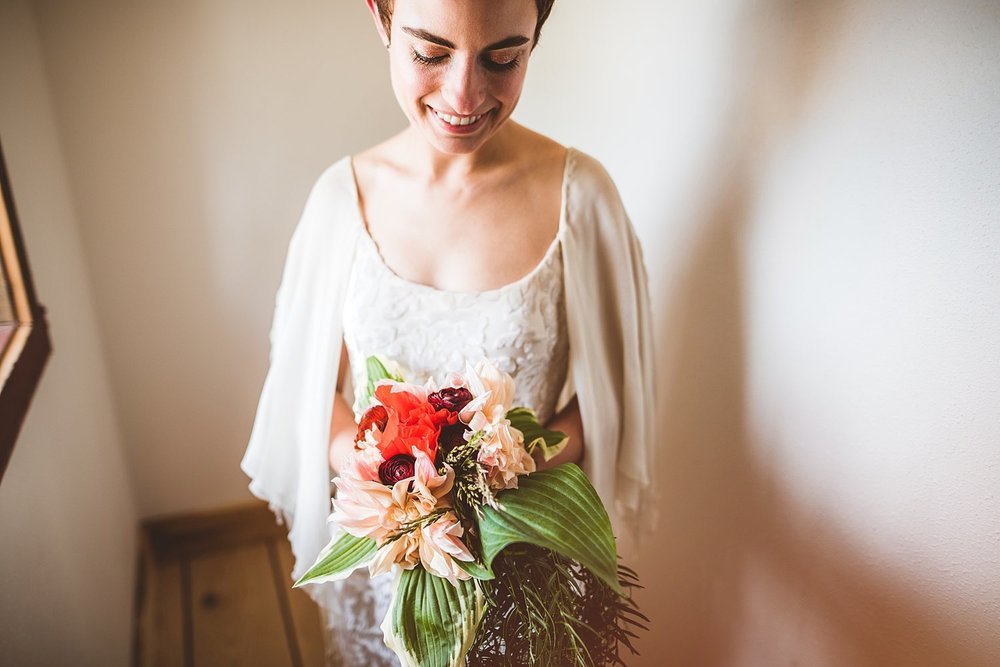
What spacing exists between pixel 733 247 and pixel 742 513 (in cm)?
39

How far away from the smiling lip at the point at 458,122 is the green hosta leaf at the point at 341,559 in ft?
1.59

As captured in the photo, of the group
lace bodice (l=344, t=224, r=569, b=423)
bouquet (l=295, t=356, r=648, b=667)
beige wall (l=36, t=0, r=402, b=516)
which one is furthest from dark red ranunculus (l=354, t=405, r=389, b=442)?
beige wall (l=36, t=0, r=402, b=516)

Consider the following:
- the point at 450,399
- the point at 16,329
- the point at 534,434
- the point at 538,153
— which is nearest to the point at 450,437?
the point at 450,399

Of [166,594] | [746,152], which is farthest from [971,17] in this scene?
[166,594]

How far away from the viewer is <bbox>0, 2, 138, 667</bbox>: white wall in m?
0.99

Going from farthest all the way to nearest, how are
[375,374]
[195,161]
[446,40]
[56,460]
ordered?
[195,161] → [56,460] → [375,374] → [446,40]

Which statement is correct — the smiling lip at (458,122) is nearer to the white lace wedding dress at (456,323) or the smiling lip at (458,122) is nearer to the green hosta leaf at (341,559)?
the white lace wedding dress at (456,323)

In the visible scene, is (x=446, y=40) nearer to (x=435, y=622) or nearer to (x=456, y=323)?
(x=456, y=323)

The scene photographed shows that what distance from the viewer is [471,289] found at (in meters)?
0.98

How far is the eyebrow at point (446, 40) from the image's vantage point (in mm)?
790

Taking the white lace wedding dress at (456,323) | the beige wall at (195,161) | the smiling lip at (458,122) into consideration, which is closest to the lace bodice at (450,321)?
the white lace wedding dress at (456,323)

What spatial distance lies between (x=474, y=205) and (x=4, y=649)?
82cm

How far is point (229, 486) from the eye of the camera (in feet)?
6.44

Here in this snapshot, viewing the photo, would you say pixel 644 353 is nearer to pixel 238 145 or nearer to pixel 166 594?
pixel 238 145
